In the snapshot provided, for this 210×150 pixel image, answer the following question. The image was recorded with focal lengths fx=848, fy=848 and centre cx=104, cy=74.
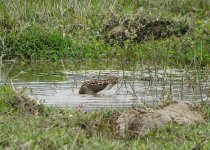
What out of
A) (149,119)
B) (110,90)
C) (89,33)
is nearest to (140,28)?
(89,33)

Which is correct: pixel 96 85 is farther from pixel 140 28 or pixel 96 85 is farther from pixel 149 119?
pixel 140 28

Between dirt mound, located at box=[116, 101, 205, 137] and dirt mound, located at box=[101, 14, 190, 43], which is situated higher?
dirt mound, located at box=[101, 14, 190, 43]

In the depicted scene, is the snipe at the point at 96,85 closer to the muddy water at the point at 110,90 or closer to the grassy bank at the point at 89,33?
the muddy water at the point at 110,90

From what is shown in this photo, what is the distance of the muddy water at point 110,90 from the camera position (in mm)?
11172

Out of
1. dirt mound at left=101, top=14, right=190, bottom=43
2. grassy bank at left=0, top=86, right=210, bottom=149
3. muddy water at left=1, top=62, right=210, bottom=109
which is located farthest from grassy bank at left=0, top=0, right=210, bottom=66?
grassy bank at left=0, top=86, right=210, bottom=149

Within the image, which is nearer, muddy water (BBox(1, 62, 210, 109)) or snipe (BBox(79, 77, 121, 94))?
muddy water (BBox(1, 62, 210, 109))

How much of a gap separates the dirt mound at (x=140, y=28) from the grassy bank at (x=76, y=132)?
26.0 feet

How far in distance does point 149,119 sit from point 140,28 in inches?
361

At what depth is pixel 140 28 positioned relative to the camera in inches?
701

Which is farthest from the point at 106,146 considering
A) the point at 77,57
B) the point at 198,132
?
the point at 77,57

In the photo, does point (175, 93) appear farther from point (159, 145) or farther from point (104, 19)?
point (104, 19)

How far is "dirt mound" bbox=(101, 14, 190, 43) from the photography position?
17.5 metres

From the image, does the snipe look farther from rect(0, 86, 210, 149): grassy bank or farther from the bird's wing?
rect(0, 86, 210, 149): grassy bank

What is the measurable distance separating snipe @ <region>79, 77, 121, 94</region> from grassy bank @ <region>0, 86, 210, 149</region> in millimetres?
2366
